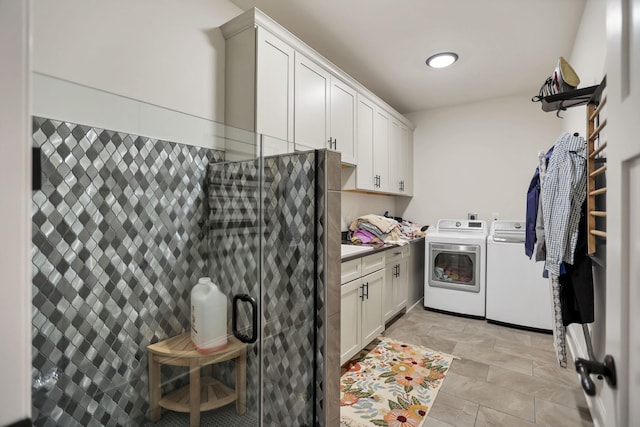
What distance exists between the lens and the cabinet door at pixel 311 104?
2.28 meters

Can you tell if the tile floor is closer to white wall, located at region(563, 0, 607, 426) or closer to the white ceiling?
white wall, located at region(563, 0, 607, 426)

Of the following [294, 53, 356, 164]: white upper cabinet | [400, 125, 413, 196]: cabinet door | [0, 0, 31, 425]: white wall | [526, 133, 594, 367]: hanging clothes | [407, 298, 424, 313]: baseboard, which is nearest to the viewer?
[0, 0, 31, 425]: white wall

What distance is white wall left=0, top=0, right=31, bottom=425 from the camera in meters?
0.38

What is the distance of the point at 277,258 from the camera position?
1495 millimetres

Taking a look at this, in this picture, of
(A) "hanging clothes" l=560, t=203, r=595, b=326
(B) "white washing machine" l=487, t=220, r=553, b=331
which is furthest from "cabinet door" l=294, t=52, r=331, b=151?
(B) "white washing machine" l=487, t=220, r=553, b=331

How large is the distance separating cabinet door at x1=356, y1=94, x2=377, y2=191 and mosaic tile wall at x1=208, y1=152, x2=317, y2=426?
1.72 m

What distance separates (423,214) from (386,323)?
1.87m

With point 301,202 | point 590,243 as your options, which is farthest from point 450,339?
point 301,202

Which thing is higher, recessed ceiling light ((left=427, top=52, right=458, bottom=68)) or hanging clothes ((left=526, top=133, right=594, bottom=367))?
recessed ceiling light ((left=427, top=52, right=458, bottom=68))

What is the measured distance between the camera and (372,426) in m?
1.78

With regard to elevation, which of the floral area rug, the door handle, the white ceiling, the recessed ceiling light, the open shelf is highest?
the white ceiling

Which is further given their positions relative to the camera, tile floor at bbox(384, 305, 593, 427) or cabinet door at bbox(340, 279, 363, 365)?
cabinet door at bbox(340, 279, 363, 365)

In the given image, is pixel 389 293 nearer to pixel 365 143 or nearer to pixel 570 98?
pixel 365 143

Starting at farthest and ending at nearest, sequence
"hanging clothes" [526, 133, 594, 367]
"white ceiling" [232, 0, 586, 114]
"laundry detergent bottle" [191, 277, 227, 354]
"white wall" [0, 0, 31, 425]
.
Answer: "white ceiling" [232, 0, 586, 114] → "hanging clothes" [526, 133, 594, 367] → "laundry detergent bottle" [191, 277, 227, 354] → "white wall" [0, 0, 31, 425]
